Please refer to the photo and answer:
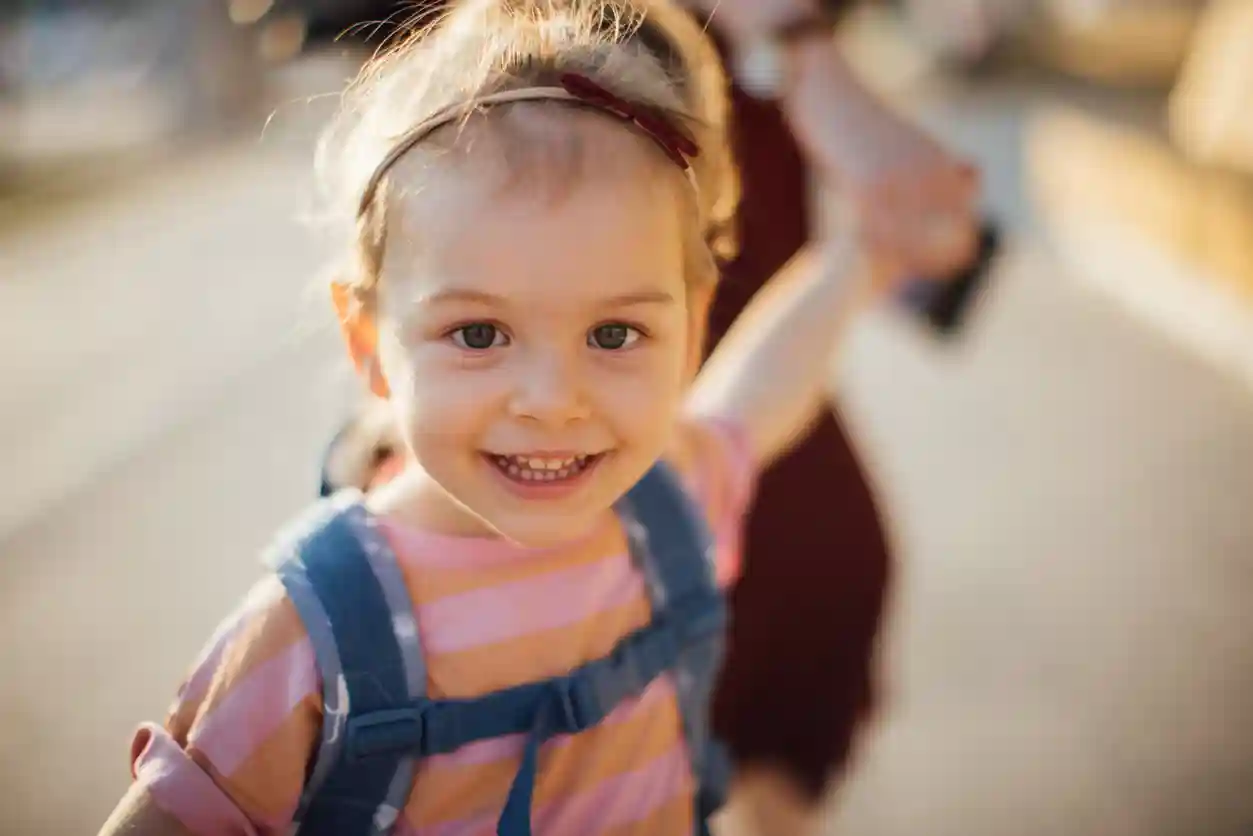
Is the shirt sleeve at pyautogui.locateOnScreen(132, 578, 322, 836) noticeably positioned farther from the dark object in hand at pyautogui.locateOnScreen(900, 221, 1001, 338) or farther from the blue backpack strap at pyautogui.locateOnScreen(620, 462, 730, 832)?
the dark object in hand at pyautogui.locateOnScreen(900, 221, 1001, 338)

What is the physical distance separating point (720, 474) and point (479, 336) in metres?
0.21

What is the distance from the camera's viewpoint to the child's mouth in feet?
1.50

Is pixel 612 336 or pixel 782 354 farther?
pixel 782 354

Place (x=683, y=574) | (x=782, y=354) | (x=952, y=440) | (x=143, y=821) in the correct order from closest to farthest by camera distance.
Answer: (x=143, y=821) → (x=683, y=574) → (x=782, y=354) → (x=952, y=440)

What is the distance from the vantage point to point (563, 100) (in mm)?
457

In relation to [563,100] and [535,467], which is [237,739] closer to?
[535,467]

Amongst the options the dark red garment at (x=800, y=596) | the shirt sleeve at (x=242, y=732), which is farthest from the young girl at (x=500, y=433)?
the dark red garment at (x=800, y=596)

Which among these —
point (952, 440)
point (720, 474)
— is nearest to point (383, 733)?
point (720, 474)

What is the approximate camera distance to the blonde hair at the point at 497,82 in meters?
0.47

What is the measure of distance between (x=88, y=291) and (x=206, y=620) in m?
1.68

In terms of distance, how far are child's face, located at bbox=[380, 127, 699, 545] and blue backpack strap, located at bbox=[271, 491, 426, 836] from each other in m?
0.05

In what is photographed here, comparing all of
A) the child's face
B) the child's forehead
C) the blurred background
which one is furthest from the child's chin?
the blurred background

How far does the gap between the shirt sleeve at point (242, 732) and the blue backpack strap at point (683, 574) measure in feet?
0.59

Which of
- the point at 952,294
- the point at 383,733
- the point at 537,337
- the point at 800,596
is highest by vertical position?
the point at 537,337
